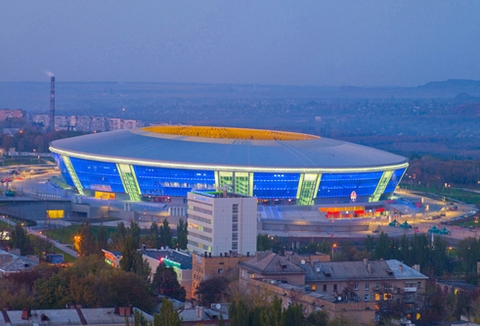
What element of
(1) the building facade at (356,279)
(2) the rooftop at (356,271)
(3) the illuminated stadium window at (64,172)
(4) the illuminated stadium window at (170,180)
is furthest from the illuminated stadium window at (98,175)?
(2) the rooftop at (356,271)

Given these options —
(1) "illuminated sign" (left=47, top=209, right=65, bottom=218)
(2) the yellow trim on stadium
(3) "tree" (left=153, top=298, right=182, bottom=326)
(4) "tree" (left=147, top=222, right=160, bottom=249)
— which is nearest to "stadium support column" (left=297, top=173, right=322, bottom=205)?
(2) the yellow trim on stadium

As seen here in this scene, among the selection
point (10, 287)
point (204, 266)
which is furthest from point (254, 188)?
point (10, 287)

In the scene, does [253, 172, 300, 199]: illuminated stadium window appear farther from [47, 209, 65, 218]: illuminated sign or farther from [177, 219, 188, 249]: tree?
[177, 219, 188, 249]: tree

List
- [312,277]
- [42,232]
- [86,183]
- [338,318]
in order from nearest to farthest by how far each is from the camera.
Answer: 1. [338,318]
2. [312,277]
3. [42,232]
4. [86,183]

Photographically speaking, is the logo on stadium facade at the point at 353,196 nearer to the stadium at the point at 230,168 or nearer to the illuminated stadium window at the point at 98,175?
the stadium at the point at 230,168

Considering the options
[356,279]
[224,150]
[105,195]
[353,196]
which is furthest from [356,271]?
[105,195]

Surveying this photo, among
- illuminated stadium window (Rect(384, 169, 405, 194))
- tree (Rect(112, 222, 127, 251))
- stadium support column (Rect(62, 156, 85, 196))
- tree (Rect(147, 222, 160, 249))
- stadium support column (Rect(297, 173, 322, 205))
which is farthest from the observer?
illuminated stadium window (Rect(384, 169, 405, 194))

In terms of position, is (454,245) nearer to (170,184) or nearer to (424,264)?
(424,264)
